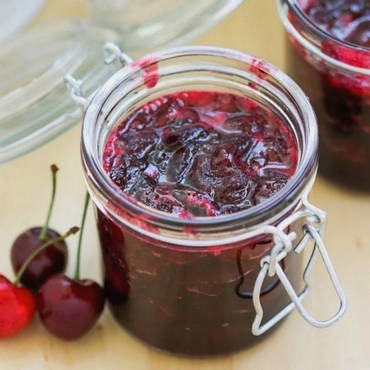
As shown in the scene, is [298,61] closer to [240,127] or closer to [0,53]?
[240,127]

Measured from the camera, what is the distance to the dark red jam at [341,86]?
1.12m

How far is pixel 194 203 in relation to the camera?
0.97 meters

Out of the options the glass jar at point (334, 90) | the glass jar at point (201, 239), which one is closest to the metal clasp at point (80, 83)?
the glass jar at point (201, 239)

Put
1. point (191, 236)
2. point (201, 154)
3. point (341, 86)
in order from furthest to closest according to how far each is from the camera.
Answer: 1. point (341, 86)
2. point (201, 154)
3. point (191, 236)

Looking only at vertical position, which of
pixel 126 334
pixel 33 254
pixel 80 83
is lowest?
pixel 126 334

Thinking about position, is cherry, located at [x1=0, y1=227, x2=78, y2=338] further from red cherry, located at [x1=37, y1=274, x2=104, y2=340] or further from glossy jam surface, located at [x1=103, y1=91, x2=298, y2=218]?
glossy jam surface, located at [x1=103, y1=91, x2=298, y2=218]

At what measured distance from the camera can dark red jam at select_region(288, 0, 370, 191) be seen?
1125 millimetres

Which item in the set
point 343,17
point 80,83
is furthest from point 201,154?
point 343,17

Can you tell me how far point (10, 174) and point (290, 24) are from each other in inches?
16.5

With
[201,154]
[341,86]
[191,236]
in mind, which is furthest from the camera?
[341,86]

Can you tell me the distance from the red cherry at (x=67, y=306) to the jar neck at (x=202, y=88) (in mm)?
137

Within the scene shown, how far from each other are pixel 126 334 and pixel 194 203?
0.23 metres

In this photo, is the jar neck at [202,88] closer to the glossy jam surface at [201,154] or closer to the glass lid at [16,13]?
the glossy jam surface at [201,154]

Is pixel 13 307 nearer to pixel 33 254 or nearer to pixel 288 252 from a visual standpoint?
pixel 33 254
